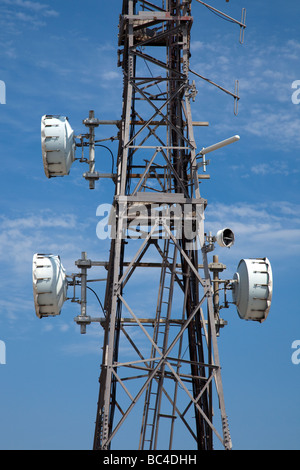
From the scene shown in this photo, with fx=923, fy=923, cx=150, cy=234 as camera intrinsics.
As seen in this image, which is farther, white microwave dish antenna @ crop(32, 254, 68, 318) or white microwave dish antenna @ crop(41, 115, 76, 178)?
white microwave dish antenna @ crop(41, 115, 76, 178)

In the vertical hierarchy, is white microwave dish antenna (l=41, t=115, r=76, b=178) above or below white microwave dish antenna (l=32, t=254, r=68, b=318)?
above

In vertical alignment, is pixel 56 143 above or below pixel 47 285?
above

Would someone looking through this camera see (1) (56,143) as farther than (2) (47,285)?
Yes

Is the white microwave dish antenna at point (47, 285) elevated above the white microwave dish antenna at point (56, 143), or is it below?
below

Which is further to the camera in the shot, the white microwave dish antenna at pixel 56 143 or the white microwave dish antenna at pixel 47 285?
the white microwave dish antenna at pixel 56 143

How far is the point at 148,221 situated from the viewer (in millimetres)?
36156
